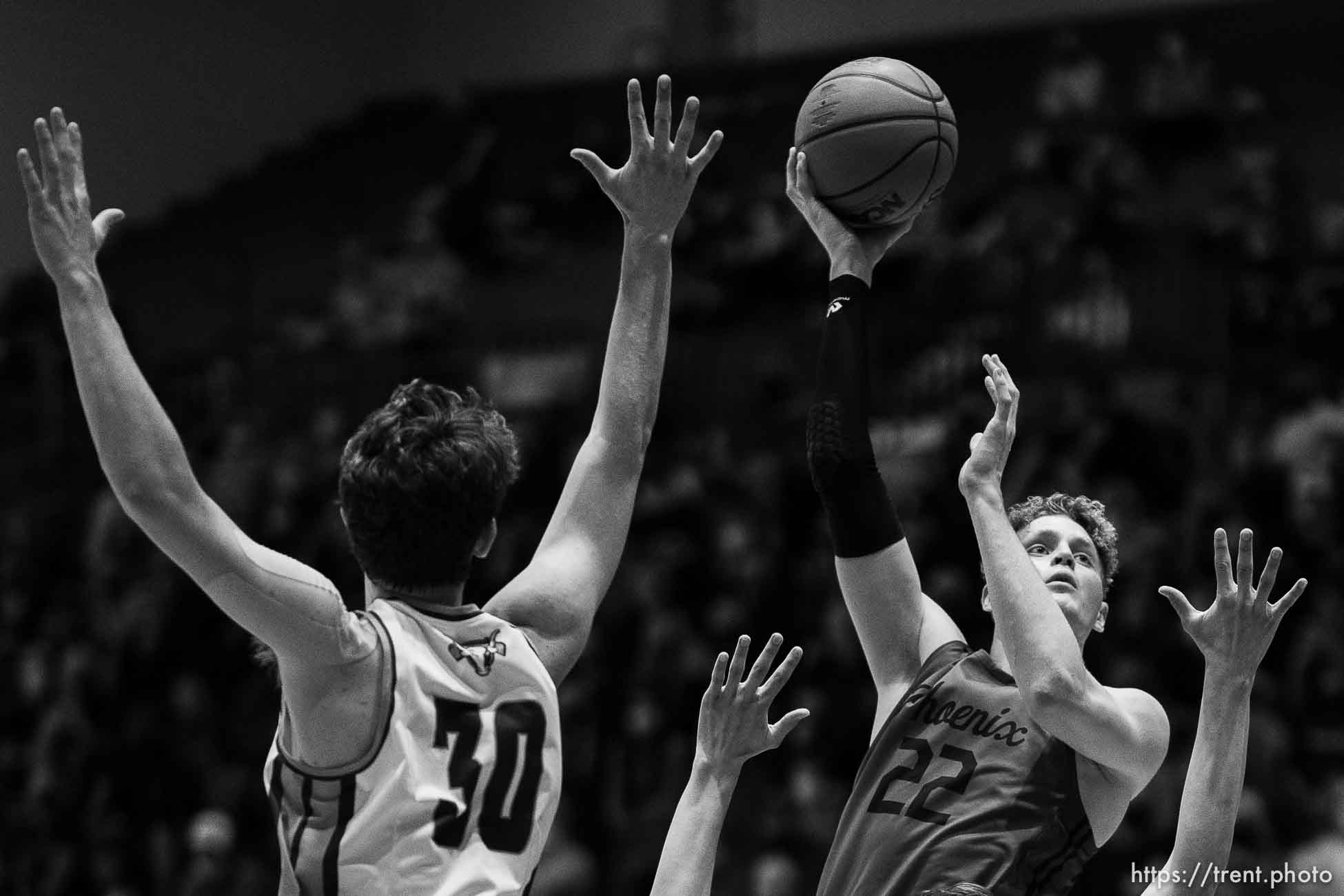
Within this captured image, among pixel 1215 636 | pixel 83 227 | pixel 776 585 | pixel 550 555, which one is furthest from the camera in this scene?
pixel 776 585

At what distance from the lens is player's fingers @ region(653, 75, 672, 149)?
3.32 metres

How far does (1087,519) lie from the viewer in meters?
4.28

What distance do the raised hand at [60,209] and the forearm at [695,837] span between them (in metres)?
1.44

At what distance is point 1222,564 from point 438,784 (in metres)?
1.71

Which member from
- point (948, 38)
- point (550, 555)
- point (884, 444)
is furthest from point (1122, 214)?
point (550, 555)

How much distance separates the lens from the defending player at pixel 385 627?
249 centimetres

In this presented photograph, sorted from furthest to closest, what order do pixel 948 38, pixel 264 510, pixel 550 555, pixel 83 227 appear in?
pixel 948 38
pixel 264 510
pixel 550 555
pixel 83 227

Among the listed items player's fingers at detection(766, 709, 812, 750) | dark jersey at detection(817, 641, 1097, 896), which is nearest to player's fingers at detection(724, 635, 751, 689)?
player's fingers at detection(766, 709, 812, 750)

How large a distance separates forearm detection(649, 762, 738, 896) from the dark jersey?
635 mm

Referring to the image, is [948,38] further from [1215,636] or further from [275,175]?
[1215,636]

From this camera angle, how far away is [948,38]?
14.8 m

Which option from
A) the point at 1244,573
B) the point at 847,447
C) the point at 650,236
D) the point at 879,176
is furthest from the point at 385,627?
the point at 879,176

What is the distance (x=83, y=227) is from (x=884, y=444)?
8204 mm

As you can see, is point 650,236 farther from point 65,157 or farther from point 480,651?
point 65,157
